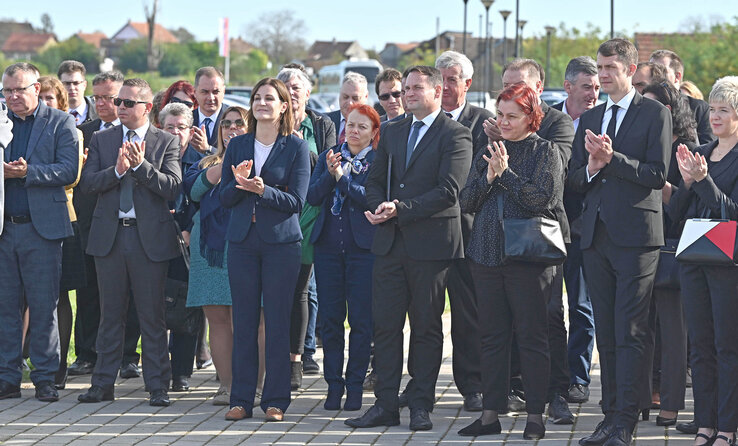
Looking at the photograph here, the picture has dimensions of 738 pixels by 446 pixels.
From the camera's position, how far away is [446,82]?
8.06 metres

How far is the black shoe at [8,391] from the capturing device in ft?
27.1

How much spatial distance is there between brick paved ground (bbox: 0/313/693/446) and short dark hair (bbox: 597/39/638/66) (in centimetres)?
231

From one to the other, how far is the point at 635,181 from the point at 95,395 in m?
4.09

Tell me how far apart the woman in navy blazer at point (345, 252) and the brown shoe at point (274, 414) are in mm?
495

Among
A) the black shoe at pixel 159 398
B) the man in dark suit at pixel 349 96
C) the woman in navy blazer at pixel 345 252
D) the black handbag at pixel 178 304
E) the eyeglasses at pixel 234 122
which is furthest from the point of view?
the man in dark suit at pixel 349 96

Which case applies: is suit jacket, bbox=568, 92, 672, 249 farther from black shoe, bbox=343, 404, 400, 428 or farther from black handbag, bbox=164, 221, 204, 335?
black handbag, bbox=164, 221, 204, 335

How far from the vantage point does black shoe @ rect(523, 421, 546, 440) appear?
22.9 feet

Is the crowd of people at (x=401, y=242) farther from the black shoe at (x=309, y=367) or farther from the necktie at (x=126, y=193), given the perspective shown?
the black shoe at (x=309, y=367)

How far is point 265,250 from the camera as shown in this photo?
25.0ft

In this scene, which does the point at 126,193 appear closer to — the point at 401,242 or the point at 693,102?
the point at 401,242

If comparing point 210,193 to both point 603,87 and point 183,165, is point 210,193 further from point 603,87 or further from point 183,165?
point 603,87

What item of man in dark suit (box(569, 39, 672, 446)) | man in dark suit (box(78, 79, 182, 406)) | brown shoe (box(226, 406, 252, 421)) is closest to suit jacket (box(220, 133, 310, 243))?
man in dark suit (box(78, 79, 182, 406))

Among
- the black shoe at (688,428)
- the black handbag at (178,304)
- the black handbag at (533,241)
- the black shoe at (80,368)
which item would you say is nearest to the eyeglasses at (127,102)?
the black handbag at (178,304)

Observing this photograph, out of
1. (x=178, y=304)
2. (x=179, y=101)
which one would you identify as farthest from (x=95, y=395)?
(x=179, y=101)
